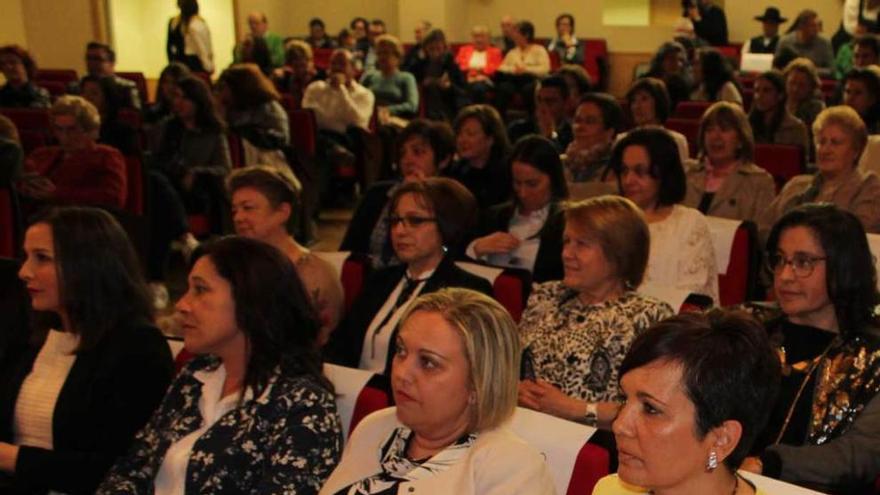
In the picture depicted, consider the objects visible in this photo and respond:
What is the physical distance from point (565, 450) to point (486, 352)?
0.83 ft

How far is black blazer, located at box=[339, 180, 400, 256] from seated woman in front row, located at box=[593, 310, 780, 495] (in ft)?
9.26

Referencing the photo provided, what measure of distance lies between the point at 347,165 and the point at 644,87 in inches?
92.3

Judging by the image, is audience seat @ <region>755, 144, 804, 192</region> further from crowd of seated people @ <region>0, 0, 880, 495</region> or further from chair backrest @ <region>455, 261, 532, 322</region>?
chair backrest @ <region>455, 261, 532, 322</region>

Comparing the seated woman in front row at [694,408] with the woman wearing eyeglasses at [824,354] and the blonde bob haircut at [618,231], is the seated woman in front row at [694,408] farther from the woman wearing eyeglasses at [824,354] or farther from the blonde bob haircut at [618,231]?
the blonde bob haircut at [618,231]

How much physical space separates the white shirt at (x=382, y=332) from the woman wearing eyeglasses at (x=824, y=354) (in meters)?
Result: 1.08

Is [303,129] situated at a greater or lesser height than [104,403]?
greater

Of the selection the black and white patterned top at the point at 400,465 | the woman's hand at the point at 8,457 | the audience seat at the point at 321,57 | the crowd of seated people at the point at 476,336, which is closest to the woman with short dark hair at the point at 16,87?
the crowd of seated people at the point at 476,336

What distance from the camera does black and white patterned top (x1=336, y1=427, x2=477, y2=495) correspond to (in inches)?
80.0

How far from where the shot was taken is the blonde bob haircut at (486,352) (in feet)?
6.74

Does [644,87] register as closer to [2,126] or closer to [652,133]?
[652,133]

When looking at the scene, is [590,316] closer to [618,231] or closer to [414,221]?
[618,231]

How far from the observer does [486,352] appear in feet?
6.81

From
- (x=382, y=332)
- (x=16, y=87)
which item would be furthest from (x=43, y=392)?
(x=16, y=87)

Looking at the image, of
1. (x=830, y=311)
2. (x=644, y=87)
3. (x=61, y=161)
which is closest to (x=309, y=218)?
(x=61, y=161)
